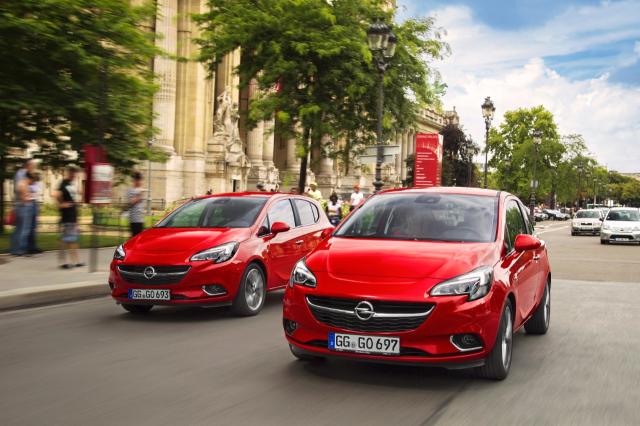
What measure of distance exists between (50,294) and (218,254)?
117 inches

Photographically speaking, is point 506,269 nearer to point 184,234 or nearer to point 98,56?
point 184,234

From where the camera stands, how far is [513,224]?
25.0 feet

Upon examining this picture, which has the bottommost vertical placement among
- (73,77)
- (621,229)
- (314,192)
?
(621,229)

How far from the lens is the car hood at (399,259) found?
589cm

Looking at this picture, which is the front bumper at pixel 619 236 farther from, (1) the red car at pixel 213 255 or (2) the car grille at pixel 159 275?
(2) the car grille at pixel 159 275

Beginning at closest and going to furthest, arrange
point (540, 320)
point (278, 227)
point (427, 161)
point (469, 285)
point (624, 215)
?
point (469, 285) → point (540, 320) → point (278, 227) → point (427, 161) → point (624, 215)

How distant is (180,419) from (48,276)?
8.60 meters

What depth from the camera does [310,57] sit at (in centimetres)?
2264

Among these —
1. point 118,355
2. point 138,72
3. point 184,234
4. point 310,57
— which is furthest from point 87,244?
point 118,355

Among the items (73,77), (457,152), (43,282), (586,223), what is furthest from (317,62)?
(457,152)

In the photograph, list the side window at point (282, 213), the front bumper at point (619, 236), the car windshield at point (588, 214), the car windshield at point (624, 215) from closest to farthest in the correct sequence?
1. the side window at point (282, 213)
2. the front bumper at point (619, 236)
3. the car windshield at point (624, 215)
4. the car windshield at point (588, 214)

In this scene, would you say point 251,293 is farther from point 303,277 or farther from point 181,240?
point 303,277

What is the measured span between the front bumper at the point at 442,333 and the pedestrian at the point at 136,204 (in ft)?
34.6

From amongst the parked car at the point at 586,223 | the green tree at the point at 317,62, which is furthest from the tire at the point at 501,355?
the parked car at the point at 586,223
